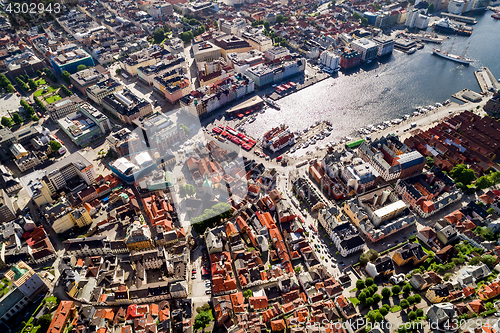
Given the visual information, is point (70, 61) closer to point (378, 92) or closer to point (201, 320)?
point (201, 320)

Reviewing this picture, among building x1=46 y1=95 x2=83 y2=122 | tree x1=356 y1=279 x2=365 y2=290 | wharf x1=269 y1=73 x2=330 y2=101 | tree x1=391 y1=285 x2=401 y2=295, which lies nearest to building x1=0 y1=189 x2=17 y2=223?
building x1=46 y1=95 x2=83 y2=122

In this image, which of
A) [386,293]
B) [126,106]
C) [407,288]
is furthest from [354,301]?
[126,106]

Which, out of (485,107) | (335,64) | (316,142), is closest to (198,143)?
(316,142)

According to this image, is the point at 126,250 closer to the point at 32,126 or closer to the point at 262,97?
the point at 32,126

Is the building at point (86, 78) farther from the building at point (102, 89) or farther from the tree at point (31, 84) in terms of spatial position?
the tree at point (31, 84)

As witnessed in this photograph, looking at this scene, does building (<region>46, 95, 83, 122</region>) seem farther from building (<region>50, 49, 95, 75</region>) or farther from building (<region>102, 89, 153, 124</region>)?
building (<region>50, 49, 95, 75</region>)

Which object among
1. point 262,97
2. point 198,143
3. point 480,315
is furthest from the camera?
point 262,97

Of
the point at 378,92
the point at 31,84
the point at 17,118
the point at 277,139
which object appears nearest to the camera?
the point at 277,139
